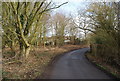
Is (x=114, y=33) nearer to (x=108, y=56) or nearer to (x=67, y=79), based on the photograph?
(x=108, y=56)

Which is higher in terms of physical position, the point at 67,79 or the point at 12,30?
the point at 12,30

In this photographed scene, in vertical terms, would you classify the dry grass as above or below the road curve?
above

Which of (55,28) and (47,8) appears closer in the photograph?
(47,8)

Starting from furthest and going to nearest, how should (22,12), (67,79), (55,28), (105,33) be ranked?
(55,28), (22,12), (105,33), (67,79)

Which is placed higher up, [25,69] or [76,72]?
[25,69]

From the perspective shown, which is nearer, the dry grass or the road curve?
the dry grass

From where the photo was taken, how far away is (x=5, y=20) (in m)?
11.8

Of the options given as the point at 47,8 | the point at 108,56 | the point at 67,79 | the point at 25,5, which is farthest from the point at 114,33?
the point at 25,5

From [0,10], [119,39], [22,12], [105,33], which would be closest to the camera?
[119,39]

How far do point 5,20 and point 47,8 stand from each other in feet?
13.5

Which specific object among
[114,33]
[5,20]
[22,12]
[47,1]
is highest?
[47,1]

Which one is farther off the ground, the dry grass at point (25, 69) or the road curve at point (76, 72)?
the dry grass at point (25, 69)

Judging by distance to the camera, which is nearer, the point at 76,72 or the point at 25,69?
the point at 25,69

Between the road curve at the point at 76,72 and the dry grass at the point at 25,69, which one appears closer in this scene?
the dry grass at the point at 25,69
